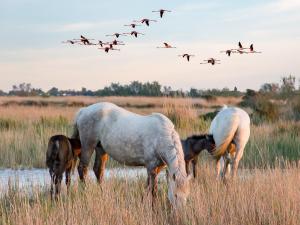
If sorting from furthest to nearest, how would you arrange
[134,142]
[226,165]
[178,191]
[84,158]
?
[226,165] → [84,158] → [134,142] → [178,191]

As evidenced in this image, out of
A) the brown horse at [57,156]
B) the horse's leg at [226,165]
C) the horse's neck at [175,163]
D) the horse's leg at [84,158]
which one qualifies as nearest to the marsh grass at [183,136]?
the horse's leg at [226,165]

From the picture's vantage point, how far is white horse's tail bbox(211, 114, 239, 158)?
1089 cm

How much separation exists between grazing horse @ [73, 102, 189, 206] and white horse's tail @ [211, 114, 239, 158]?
2.16 metres

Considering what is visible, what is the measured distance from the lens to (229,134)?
10.9m

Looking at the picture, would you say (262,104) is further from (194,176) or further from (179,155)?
(179,155)

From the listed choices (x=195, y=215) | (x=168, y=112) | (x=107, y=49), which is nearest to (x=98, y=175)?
(x=107, y=49)

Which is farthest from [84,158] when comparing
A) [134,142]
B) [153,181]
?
[153,181]

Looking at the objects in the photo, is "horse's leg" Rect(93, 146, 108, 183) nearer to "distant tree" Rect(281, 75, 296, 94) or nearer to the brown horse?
the brown horse

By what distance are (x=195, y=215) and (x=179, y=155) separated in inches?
49.7

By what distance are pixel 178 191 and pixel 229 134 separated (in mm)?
3763

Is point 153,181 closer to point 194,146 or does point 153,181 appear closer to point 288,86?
point 194,146

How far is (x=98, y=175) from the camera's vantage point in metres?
10.1

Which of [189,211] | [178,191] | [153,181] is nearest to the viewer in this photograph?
[189,211]

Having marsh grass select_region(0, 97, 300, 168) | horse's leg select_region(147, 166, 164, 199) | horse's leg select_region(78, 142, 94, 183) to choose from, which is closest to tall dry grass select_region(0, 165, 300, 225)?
horse's leg select_region(147, 166, 164, 199)
